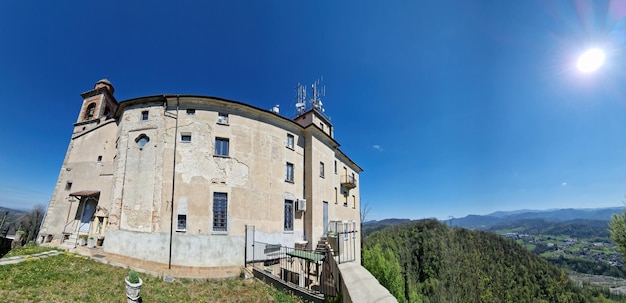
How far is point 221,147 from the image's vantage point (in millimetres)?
14094

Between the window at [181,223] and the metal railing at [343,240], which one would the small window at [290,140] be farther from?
the window at [181,223]

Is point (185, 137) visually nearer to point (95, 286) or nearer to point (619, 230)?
point (95, 286)

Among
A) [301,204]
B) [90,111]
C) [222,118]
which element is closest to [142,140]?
[222,118]

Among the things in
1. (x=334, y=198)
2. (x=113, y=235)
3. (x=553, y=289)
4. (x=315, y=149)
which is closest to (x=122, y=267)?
(x=113, y=235)

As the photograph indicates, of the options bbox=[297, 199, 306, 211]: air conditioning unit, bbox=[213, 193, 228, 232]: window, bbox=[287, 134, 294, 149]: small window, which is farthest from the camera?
bbox=[287, 134, 294, 149]: small window

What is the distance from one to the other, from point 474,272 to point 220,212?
49.8m

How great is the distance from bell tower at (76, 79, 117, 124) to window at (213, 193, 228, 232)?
1637 cm

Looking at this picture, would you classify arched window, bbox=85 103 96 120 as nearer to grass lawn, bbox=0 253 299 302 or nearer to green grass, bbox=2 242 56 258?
green grass, bbox=2 242 56 258

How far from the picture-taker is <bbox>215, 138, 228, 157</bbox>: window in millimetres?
13959

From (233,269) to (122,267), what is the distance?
476 centimetres

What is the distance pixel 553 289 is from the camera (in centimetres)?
4606

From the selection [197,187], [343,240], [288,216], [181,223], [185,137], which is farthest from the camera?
[288,216]

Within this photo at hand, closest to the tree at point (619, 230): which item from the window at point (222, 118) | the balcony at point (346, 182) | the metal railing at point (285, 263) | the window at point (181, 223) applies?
the metal railing at point (285, 263)

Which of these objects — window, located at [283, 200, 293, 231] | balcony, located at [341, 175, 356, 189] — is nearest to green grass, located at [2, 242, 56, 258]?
window, located at [283, 200, 293, 231]
